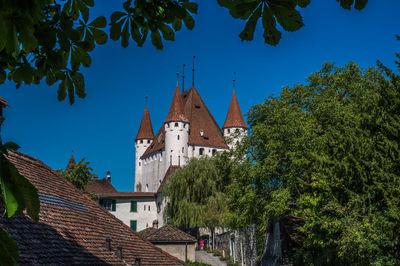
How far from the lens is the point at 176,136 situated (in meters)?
73.8

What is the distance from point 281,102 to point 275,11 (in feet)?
88.6

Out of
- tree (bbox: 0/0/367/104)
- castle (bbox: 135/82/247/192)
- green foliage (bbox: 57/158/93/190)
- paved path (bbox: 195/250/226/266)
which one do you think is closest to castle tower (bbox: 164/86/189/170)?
castle (bbox: 135/82/247/192)

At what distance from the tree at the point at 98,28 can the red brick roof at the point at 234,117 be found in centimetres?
7402

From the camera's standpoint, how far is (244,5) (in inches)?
110

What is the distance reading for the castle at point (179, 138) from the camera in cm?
7375

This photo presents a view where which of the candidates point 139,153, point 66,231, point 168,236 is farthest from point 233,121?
point 66,231

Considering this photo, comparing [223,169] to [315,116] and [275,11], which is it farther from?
[275,11]

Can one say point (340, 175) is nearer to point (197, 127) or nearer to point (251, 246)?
point (251, 246)

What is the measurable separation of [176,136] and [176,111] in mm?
4060

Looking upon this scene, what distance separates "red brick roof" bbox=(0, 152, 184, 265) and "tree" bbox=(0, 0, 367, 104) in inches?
197

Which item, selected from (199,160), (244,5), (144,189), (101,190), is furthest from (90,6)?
(144,189)

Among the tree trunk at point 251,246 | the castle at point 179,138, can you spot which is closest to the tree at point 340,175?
the tree trunk at point 251,246

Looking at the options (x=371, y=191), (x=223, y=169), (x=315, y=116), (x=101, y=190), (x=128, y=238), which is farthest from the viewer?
(x=101, y=190)

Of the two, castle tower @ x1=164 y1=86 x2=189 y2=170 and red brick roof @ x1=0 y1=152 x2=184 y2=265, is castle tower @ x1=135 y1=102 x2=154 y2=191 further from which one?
red brick roof @ x1=0 y1=152 x2=184 y2=265
